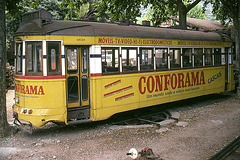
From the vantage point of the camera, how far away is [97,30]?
8.37m

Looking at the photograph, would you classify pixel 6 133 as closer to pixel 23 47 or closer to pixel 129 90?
pixel 23 47

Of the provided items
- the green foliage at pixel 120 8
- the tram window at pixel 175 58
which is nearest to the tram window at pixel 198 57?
the tram window at pixel 175 58

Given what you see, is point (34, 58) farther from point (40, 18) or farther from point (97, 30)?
point (97, 30)

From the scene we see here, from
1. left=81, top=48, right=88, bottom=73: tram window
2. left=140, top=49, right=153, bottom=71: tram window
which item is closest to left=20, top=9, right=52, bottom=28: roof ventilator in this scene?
left=81, top=48, right=88, bottom=73: tram window

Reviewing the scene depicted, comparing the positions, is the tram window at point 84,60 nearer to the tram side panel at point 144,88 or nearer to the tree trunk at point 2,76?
the tram side panel at point 144,88

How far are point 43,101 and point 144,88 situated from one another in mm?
3737

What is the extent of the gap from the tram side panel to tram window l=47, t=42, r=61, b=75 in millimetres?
1162

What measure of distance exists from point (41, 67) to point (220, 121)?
20.8ft

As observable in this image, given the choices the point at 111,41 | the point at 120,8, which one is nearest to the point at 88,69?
the point at 111,41

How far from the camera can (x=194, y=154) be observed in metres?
6.43

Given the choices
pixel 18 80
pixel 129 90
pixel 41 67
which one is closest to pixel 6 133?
pixel 18 80

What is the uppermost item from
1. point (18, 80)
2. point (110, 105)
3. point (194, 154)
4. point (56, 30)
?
point (56, 30)

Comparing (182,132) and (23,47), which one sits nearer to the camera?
(23,47)

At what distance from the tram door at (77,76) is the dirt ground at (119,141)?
40.1 inches
